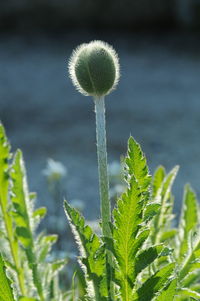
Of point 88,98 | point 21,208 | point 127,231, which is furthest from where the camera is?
point 88,98

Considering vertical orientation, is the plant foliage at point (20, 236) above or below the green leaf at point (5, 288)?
above

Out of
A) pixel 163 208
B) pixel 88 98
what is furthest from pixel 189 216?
pixel 88 98

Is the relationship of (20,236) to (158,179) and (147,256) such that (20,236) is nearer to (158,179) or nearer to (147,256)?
(158,179)

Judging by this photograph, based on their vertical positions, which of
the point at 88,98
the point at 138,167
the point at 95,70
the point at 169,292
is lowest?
the point at 169,292

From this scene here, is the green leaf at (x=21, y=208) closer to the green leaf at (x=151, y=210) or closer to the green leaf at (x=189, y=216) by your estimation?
the green leaf at (x=189, y=216)

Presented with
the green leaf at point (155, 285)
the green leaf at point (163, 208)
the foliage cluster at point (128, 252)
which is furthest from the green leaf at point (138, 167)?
the green leaf at point (163, 208)

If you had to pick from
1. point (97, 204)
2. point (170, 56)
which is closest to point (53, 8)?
point (170, 56)
